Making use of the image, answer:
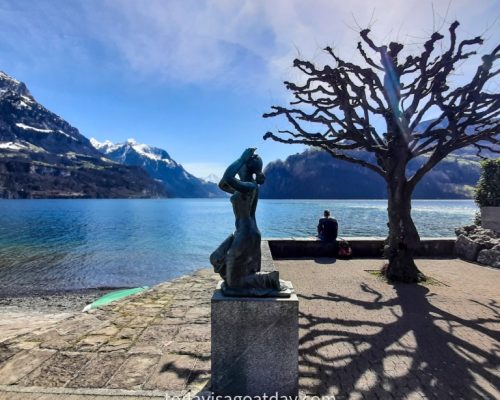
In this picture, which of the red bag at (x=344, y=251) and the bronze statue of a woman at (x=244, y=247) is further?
the red bag at (x=344, y=251)

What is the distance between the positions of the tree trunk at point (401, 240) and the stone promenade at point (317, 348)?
3.85ft

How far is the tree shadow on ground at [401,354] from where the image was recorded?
4.64 m

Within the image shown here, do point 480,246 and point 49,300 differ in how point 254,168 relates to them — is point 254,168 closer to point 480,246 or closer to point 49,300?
point 480,246

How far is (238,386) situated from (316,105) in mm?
10967

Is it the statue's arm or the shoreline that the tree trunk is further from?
the shoreline

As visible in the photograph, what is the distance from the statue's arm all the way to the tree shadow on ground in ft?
10.0

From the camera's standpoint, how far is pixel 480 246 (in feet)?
46.4

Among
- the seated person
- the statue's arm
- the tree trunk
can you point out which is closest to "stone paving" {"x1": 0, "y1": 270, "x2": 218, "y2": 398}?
the statue's arm

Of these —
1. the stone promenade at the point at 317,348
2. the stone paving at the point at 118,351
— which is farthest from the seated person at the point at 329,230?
the stone paving at the point at 118,351

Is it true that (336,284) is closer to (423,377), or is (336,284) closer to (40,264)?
(423,377)

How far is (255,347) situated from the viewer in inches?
170

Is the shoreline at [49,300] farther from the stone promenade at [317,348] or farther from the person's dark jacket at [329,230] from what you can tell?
the person's dark jacket at [329,230]

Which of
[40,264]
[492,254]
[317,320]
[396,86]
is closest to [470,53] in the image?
[396,86]

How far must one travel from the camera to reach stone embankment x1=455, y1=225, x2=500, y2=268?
43.3ft
